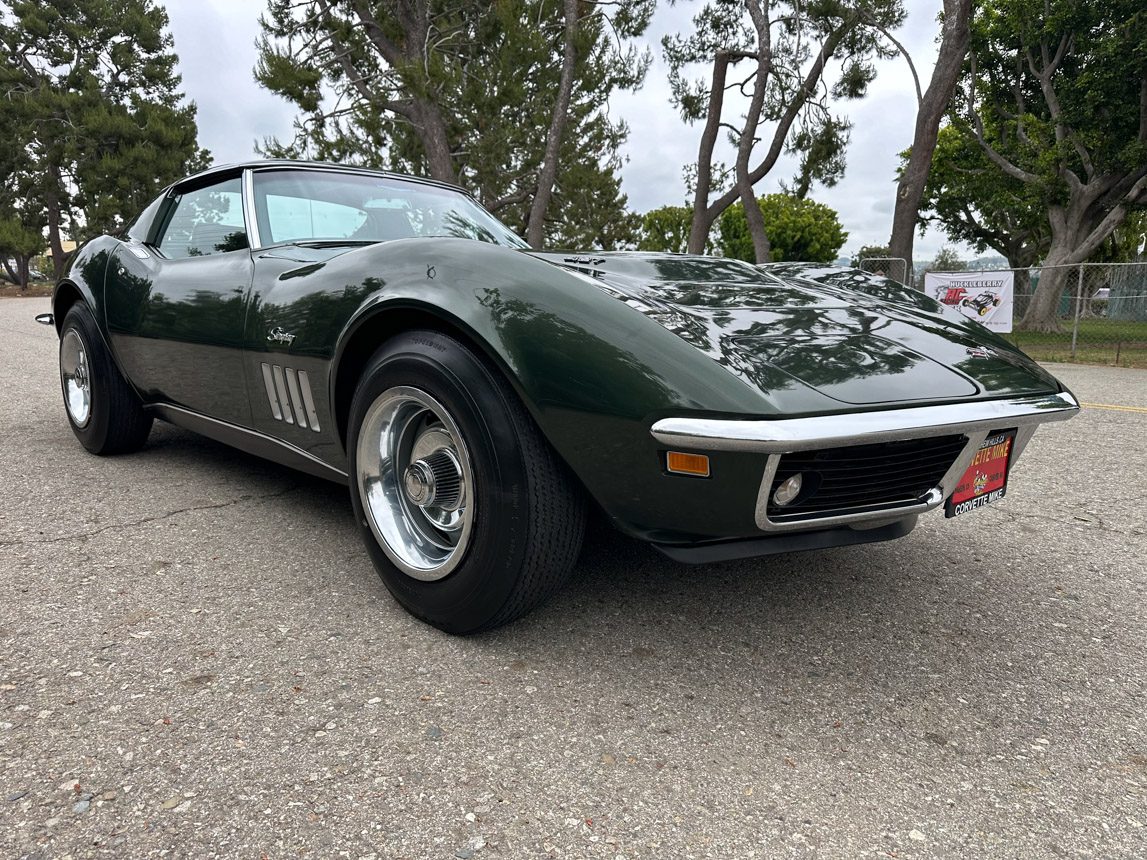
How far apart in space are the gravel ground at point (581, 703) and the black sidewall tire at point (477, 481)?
113mm

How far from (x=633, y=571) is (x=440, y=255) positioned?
1129 millimetres

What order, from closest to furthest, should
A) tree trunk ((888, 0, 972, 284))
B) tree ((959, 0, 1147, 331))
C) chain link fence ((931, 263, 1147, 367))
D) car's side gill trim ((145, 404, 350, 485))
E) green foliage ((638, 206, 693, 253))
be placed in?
1. car's side gill trim ((145, 404, 350, 485))
2. chain link fence ((931, 263, 1147, 367))
3. tree trunk ((888, 0, 972, 284))
4. tree ((959, 0, 1147, 331))
5. green foliage ((638, 206, 693, 253))

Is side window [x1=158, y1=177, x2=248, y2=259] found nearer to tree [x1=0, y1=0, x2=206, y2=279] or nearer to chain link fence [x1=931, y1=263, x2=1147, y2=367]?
chain link fence [x1=931, y1=263, x2=1147, y2=367]

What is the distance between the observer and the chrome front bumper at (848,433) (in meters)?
1.53

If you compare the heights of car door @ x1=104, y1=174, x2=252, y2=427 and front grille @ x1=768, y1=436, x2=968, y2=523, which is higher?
car door @ x1=104, y1=174, x2=252, y2=427

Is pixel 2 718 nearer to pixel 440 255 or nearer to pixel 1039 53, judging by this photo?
pixel 440 255

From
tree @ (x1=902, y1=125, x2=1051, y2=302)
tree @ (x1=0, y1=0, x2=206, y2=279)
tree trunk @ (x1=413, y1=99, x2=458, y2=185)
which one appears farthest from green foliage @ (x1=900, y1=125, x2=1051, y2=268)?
tree @ (x1=0, y1=0, x2=206, y2=279)

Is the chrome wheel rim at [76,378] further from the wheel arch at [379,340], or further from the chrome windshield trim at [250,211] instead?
the wheel arch at [379,340]

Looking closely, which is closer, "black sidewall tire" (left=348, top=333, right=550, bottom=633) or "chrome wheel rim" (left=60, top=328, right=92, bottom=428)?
"black sidewall tire" (left=348, top=333, right=550, bottom=633)

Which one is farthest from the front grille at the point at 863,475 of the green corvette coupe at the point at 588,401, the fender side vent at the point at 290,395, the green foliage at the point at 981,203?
the green foliage at the point at 981,203

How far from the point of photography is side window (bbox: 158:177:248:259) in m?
2.95

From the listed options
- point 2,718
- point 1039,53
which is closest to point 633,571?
point 2,718

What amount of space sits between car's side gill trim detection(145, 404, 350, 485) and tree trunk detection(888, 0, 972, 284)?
11.8 m

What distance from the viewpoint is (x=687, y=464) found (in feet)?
5.30
